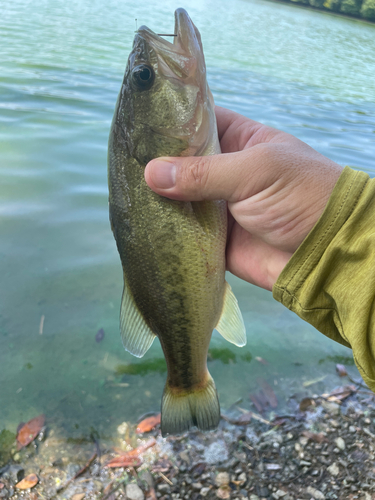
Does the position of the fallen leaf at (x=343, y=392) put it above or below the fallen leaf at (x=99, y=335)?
above

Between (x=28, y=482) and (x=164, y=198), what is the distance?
1.93 meters

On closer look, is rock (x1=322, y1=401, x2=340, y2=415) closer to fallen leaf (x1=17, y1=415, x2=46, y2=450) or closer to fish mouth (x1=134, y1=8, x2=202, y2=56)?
fallen leaf (x1=17, y1=415, x2=46, y2=450)

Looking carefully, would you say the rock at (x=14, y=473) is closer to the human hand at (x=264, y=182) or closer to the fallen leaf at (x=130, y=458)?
the fallen leaf at (x=130, y=458)

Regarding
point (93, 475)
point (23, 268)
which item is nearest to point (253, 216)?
point (93, 475)

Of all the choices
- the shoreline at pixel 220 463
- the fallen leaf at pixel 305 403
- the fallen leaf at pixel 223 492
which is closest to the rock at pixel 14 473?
the shoreline at pixel 220 463

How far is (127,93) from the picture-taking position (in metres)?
2.05

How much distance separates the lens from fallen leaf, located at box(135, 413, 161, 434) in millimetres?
2811

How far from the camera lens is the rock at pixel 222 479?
8.12ft

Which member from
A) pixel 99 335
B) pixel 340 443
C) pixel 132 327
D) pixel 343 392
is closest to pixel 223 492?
Answer: pixel 340 443

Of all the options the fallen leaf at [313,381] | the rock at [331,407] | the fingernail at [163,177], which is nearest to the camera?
the fingernail at [163,177]

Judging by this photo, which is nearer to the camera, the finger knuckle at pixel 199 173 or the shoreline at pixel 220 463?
the finger knuckle at pixel 199 173

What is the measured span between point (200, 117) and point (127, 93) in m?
0.40

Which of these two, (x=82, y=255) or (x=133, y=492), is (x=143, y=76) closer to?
(x=133, y=492)

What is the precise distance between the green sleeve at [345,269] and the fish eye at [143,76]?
41.9 inches
